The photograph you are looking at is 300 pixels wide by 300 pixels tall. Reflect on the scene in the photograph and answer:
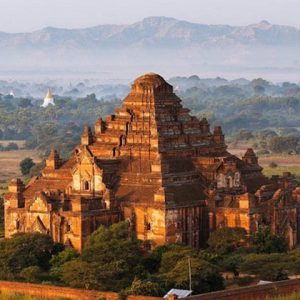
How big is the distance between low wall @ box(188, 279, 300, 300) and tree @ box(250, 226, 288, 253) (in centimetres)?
704

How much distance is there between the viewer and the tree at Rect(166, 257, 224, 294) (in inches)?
1870

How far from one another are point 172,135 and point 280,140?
209 feet

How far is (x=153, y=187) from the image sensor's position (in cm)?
5653

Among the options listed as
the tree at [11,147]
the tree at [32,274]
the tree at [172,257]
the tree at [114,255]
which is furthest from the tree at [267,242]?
the tree at [11,147]

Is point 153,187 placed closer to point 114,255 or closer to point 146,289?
point 114,255

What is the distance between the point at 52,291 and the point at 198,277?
189 inches

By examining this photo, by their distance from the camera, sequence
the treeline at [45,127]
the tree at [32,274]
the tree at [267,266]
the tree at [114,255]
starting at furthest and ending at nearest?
the treeline at [45,127] → the tree at [32,274] → the tree at [267,266] → the tree at [114,255]

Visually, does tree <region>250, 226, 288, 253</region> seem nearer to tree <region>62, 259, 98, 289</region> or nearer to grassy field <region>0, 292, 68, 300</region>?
tree <region>62, 259, 98, 289</region>

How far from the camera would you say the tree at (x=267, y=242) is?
54.0 meters

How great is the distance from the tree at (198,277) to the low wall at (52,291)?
2592 millimetres

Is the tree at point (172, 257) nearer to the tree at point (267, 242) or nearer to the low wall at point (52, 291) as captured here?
the tree at point (267, 242)

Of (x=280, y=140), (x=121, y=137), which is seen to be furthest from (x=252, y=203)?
(x=280, y=140)

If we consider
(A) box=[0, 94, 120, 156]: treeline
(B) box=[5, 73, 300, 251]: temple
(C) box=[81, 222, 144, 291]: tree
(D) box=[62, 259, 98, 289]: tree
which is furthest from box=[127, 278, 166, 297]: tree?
(A) box=[0, 94, 120, 156]: treeline

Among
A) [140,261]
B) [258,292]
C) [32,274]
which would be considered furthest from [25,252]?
[258,292]
